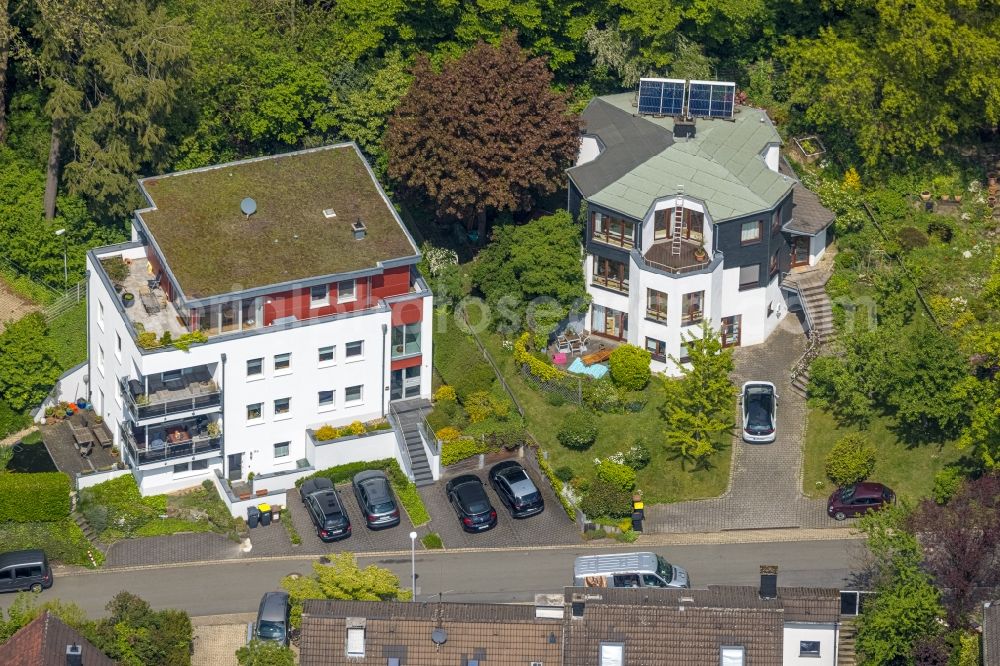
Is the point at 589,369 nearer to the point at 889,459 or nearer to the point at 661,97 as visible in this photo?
the point at 889,459

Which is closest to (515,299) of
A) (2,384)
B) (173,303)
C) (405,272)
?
(405,272)

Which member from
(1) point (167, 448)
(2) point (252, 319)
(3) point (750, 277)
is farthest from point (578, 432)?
(1) point (167, 448)

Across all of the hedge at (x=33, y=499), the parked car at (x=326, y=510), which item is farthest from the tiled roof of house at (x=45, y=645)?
the parked car at (x=326, y=510)

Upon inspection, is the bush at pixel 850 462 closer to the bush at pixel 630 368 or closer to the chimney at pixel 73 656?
the bush at pixel 630 368

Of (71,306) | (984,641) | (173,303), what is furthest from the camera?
(71,306)

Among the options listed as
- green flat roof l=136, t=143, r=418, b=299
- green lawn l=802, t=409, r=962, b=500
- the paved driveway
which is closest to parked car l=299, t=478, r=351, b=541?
green flat roof l=136, t=143, r=418, b=299

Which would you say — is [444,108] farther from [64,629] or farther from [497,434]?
[64,629]
